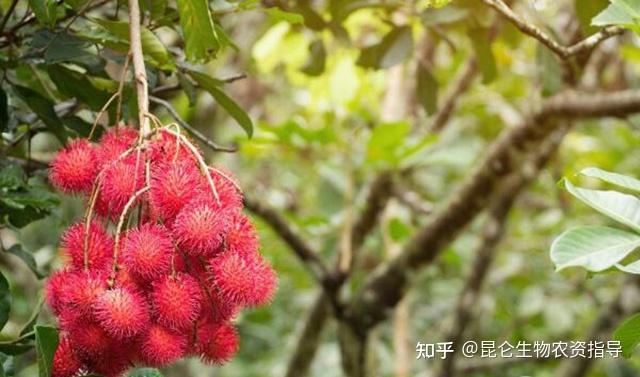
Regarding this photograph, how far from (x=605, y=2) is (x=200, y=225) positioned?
2.26 ft

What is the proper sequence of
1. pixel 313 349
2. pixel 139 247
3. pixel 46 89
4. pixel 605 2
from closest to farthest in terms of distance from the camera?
pixel 139 247, pixel 46 89, pixel 605 2, pixel 313 349

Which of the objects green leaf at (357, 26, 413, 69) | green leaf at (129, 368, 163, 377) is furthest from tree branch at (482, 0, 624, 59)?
green leaf at (129, 368, 163, 377)

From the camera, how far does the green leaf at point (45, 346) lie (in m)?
0.65

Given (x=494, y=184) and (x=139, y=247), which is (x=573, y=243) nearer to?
(x=139, y=247)

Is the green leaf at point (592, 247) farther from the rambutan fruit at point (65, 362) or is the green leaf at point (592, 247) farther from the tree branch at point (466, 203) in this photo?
the tree branch at point (466, 203)

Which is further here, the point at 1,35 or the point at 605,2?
the point at 605,2

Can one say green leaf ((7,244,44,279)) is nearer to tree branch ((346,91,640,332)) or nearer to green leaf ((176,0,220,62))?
green leaf ((176,0,220,62))

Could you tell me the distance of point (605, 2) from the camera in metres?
1.10

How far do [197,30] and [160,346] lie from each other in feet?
0.98

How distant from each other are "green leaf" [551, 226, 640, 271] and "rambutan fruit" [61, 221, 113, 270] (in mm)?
327

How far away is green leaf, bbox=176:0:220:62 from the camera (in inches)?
30.4

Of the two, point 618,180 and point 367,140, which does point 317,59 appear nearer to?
point 367,140

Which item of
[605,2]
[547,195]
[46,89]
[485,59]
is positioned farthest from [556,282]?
[46,89]

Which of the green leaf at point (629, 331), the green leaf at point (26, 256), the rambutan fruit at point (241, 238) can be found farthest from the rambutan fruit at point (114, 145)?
the green leaf at point (629, 331)
